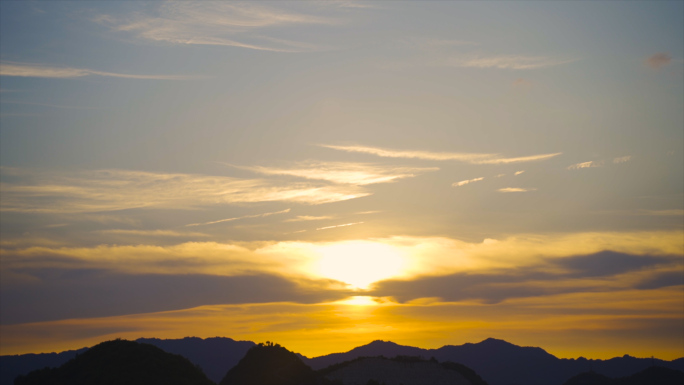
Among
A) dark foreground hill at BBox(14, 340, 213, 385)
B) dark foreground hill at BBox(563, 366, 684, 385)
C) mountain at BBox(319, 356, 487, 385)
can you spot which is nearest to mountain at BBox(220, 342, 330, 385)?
dark foreground hill at BBox(14, 340, 213, 385)

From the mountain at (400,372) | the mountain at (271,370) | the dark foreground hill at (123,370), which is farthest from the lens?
the mountain at (400,372)

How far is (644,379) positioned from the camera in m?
180

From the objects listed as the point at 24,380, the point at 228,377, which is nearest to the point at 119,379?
the point at 24,380

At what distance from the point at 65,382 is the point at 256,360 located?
1277 inches

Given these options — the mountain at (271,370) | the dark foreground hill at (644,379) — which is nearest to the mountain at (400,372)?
the mountain at (271,370)

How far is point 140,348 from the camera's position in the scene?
308 ft

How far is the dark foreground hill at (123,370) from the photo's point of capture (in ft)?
282

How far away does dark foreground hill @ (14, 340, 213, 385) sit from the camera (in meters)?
85.8

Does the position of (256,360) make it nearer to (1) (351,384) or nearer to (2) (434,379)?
(1) (351,384)

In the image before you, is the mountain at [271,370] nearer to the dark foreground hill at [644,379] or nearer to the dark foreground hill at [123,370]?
the dark foreground hill at [123,370]

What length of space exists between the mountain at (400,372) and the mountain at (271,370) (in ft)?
56.2

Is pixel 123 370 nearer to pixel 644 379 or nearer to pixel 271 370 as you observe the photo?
pixel 271 370

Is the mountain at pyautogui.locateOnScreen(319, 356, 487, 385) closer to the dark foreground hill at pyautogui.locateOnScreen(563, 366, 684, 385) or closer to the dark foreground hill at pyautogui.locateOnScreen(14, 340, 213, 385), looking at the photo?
the dark foreground hill at pyautogui.locateOnScreen(14, 340, 213, 385)

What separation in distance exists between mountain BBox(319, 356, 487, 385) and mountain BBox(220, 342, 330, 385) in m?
17.1
